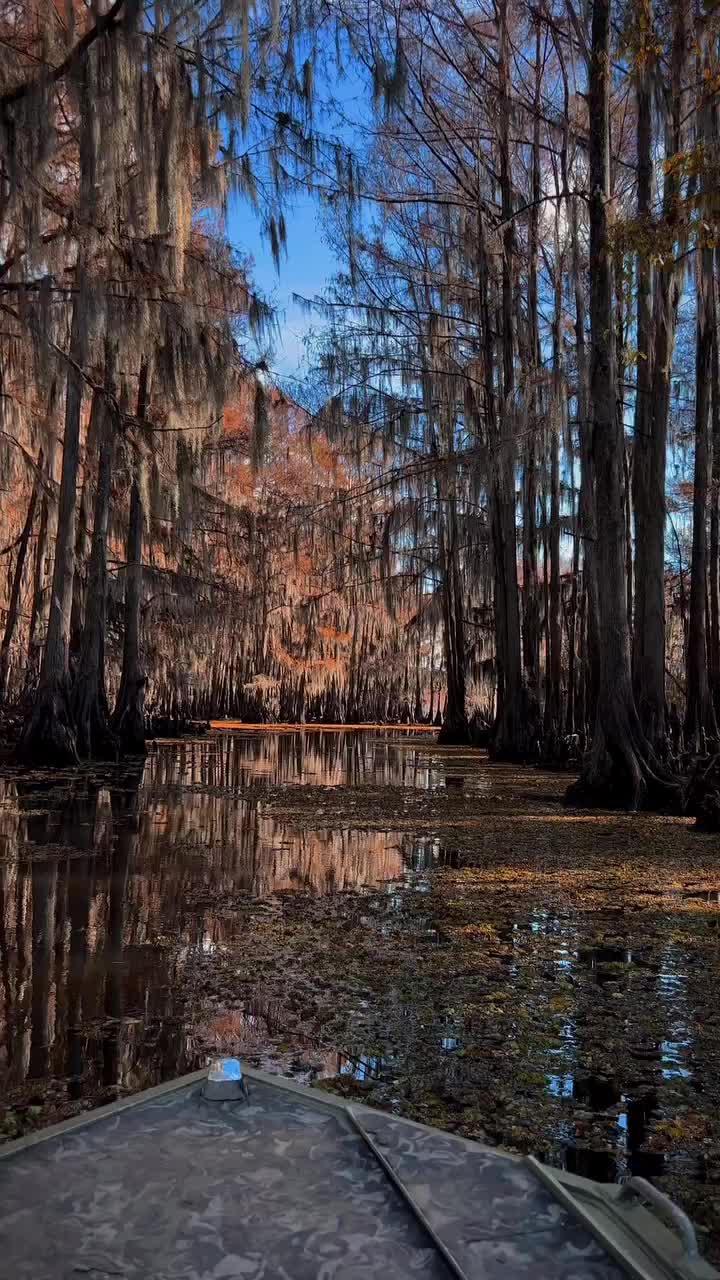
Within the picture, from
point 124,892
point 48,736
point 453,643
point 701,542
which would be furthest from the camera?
point 453,643

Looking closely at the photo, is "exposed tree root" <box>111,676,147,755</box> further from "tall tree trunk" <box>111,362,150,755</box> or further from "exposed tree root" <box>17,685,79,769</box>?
"exposed tree root" <box>17,685,79,769</box>

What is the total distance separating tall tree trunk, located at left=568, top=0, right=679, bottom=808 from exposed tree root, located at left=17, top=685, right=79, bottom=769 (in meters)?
5.73

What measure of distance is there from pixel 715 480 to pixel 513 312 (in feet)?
12.9

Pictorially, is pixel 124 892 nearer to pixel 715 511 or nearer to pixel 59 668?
pixel 59 668

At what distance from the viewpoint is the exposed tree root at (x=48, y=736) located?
10.7 metres

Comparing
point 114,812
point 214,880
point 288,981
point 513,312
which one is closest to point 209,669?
point 513,312

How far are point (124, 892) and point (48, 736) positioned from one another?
7181mm

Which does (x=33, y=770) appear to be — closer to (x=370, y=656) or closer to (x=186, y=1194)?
(x=186, y=1194)

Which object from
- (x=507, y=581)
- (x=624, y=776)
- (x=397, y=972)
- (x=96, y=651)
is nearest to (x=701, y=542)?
(x=624, y=776)

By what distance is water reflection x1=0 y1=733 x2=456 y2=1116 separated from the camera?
232 centimetres

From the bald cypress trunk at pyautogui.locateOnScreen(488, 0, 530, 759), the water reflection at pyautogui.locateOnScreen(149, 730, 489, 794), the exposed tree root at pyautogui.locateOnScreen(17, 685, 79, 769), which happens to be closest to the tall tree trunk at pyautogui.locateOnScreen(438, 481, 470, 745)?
the water reflection at pyautogui.locateOnScreen(149, 730, 489, 794)

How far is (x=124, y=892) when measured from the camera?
412 centimetres

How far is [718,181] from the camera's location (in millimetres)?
4848

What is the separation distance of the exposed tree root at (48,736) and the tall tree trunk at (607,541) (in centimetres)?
573
